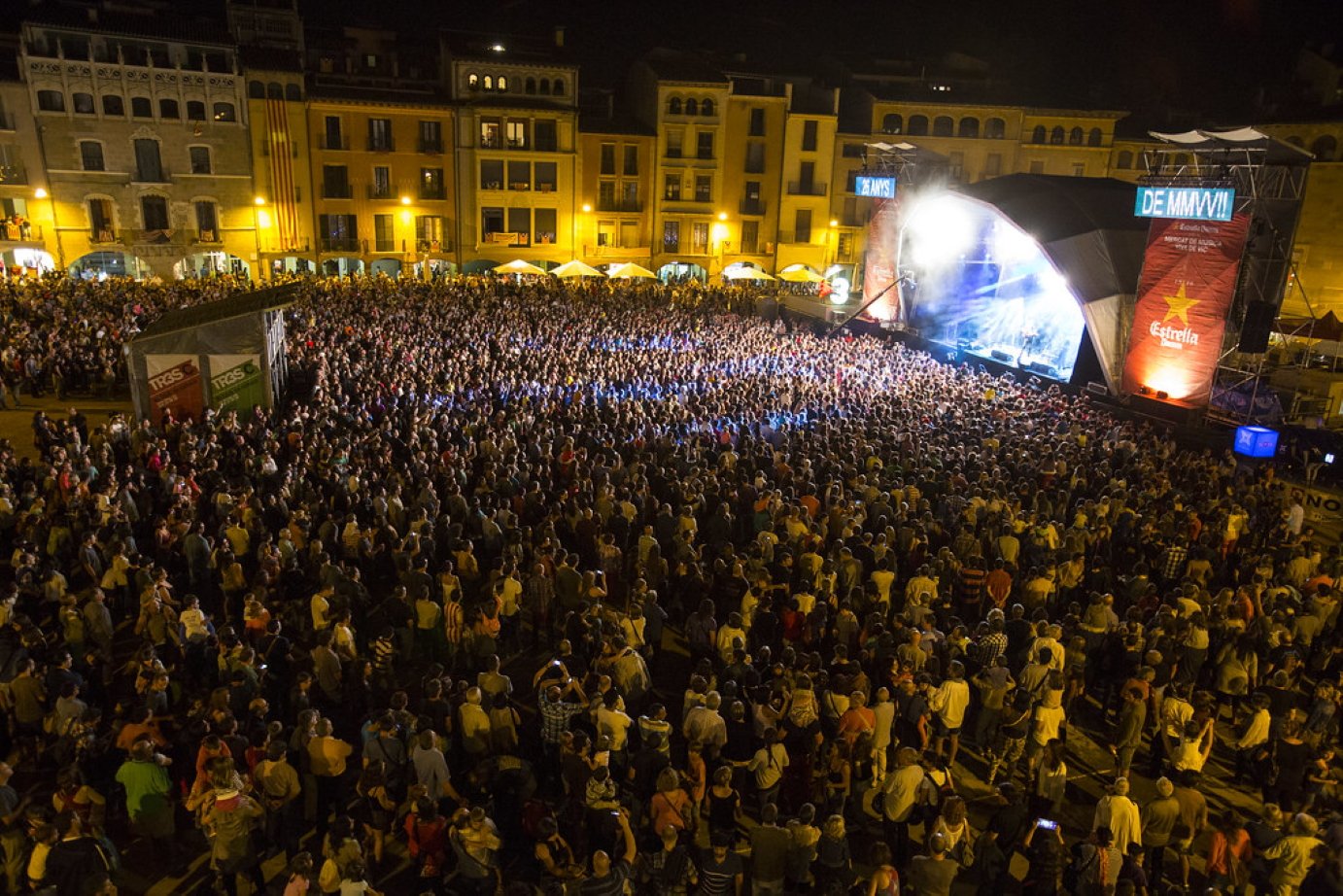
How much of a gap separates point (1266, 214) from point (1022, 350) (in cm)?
941

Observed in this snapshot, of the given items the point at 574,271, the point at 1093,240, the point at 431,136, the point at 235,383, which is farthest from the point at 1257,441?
the point at 431,136

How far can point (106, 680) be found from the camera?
846cm

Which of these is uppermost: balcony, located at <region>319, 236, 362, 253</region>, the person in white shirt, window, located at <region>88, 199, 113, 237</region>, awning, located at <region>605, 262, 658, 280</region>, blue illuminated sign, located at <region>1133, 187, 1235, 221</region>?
blue illuminated sign, located at <region>1133, 187, 1235, 221</region>

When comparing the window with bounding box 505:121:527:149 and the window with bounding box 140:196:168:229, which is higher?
the window with bounding box 505:121:527:149

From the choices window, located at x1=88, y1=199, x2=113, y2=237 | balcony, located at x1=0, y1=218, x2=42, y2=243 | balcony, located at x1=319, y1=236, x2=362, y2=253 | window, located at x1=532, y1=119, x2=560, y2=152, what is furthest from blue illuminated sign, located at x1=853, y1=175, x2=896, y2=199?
balcony, located at x1=0, y1=218, x2=42, y2=243

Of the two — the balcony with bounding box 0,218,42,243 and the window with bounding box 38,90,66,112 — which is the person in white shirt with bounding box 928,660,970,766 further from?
the window with bounding box 38,90,66,112

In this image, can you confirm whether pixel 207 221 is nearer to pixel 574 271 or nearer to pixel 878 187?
pixel 574 271

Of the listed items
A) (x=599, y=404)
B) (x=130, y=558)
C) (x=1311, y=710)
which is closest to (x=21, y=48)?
(x=599, y=404)

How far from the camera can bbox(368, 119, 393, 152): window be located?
1582 inches

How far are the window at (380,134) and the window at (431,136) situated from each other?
147cm

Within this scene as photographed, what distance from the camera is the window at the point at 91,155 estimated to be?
36.5m

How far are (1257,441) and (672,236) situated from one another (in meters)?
32.2

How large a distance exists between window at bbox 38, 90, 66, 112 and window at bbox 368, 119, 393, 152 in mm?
11847

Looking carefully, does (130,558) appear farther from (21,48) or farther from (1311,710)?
(21,48)
